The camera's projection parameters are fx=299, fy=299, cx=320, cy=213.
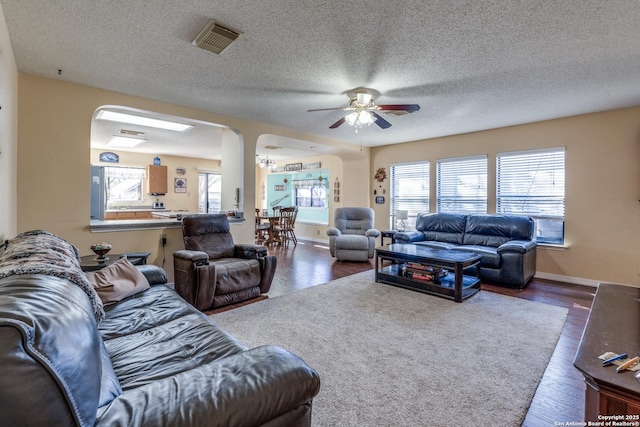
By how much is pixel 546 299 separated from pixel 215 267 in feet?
13.1

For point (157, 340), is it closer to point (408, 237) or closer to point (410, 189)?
point (408, 237)

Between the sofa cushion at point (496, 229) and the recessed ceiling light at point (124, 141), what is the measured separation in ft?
22.4

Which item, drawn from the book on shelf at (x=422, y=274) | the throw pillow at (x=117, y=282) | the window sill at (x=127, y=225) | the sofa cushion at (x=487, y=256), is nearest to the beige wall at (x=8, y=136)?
the window sill at (x=127, y=225)

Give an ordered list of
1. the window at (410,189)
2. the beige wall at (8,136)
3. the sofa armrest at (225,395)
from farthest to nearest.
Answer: the window at (410,189) → the beige wall at (8,136) → the sofa armrest at (225,395)

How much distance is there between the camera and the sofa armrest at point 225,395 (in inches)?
33.8

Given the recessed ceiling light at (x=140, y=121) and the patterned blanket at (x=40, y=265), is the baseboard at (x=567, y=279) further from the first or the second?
the recessed ceiling light at (x=140, y=121)

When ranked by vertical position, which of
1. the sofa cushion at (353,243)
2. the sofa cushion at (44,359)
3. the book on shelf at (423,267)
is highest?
the sofa cushion at (44,359)

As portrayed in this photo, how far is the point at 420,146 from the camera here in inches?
247

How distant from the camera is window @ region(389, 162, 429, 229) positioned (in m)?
6.28

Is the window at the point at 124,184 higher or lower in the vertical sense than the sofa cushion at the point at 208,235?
higher

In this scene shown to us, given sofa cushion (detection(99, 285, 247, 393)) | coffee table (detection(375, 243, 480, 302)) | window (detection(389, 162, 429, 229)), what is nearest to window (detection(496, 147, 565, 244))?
window (detection(389, 162, 429, 229))

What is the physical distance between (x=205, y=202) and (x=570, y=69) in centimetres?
915

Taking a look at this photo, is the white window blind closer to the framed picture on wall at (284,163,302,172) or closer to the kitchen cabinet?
the framed picture on wall at (284,163,302,172)

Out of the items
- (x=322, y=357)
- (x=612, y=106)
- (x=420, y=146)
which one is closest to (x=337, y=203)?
(x=420, y=146)
